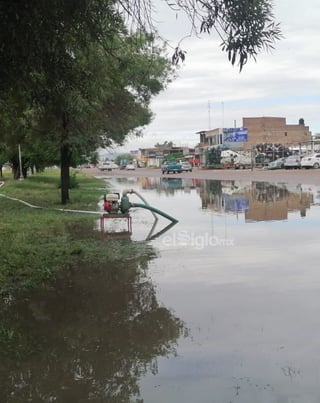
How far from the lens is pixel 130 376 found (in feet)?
16.1

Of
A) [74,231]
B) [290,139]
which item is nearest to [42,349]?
[74,231]

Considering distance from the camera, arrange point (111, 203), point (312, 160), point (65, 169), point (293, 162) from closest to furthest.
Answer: point (111, 203) → point (65, 169) → point (312, 160) → point (293, 162)

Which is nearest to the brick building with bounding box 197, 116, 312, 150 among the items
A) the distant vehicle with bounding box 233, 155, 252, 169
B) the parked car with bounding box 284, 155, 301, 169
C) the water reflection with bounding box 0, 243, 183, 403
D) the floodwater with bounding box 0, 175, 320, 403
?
the distant vehicle with bounding box 233, 155, 252, 169

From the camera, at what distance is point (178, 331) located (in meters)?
6.04

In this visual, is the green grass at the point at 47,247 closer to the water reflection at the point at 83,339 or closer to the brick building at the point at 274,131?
the water reflection at the point at 83,339

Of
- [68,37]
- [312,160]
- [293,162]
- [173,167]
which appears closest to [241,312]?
[68,37]

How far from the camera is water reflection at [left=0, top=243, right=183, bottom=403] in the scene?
4.68 meters

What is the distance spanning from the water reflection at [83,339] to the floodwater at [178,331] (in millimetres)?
12

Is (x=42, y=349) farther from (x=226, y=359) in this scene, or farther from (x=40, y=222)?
(x=40, y=222)

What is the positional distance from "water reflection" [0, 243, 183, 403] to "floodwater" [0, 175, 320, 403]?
0.04 feet

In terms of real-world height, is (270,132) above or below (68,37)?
above

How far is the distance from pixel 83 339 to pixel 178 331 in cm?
102

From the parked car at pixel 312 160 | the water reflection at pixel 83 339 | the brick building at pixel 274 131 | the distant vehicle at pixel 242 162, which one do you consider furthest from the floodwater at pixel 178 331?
the brick building at pixel 274 131

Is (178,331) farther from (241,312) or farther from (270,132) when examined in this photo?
(270,132)
